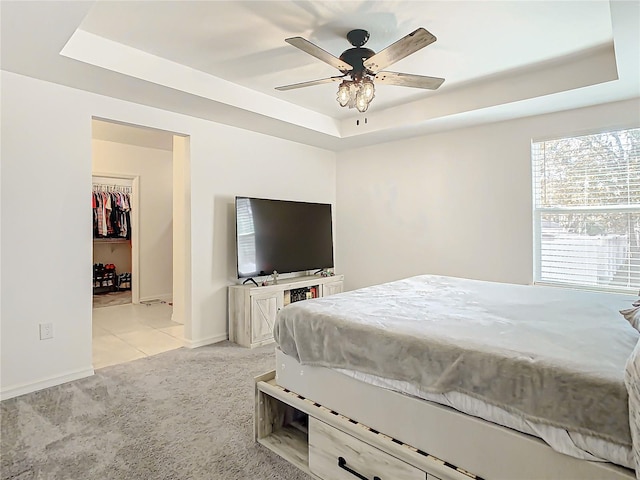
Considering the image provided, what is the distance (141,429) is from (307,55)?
9.22ft

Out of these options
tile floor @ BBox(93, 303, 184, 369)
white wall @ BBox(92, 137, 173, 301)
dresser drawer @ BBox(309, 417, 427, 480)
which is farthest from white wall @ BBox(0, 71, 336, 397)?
white wall @ BBox(92, 137, 173, 301)

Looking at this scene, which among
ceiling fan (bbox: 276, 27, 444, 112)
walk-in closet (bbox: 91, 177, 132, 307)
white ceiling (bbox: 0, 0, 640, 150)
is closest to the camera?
white ceiling (bbox: 0, 0, 640, 150)

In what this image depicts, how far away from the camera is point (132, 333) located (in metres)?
4.20

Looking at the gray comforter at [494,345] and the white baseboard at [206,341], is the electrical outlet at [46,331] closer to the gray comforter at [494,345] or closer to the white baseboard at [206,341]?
the white baseboard at [206,341]

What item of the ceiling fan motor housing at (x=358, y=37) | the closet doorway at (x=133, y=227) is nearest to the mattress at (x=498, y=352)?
the ceiling fan motor housing at (x=358, y=37)

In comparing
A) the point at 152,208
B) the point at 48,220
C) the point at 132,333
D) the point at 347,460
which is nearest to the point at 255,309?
the point at 132,333

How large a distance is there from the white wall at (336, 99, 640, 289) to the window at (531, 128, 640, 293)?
110 mm

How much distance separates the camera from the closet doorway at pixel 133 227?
5090 mm

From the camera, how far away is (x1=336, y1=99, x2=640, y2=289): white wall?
12.2 ft

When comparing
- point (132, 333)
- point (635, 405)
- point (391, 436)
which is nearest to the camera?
point (635, 405)

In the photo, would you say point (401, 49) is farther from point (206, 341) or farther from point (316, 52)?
point (206, 341)

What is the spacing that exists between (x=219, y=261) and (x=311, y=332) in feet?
7.72

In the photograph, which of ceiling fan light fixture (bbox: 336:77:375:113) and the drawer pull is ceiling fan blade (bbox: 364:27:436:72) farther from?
the drawer pull

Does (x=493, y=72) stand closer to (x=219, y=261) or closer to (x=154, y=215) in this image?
(x=219, y=261)
